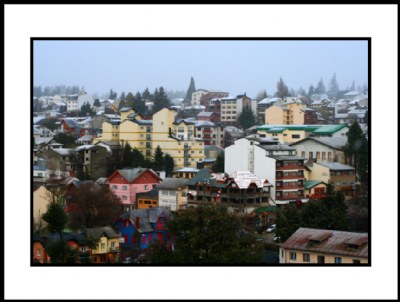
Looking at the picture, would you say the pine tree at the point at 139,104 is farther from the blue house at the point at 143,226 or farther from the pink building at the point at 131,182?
the blue house at the point at 143,226

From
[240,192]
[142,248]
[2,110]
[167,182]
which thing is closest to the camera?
[2,110]

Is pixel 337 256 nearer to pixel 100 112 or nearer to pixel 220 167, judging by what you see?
pixel 220 167

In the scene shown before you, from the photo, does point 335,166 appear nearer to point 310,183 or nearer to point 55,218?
point 310,183

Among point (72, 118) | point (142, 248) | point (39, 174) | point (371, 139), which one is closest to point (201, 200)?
point (142, 248)

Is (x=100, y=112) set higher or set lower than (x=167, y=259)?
higher

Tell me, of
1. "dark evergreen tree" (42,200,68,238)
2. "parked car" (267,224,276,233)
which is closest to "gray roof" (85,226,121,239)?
"dark evergreen tree" (42,200,68,238)

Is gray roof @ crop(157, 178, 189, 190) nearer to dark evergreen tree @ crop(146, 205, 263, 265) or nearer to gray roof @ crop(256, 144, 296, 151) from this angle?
gray roof @ crop(256, 144, 296, 151)
